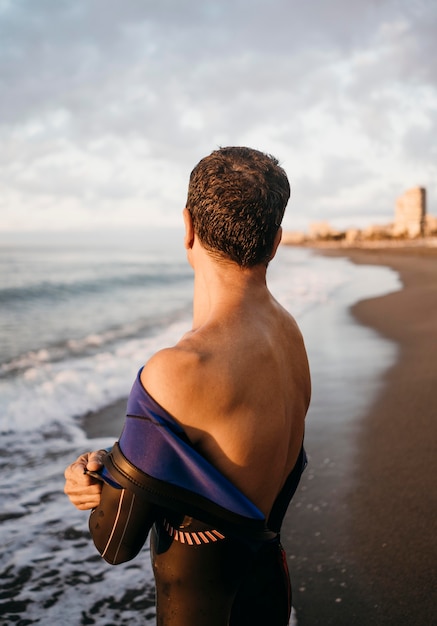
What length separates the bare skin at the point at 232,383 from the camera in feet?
4.54

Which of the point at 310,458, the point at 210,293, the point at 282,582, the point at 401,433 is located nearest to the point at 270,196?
the point at 210,293

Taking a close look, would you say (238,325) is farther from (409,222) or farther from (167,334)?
(409,222)

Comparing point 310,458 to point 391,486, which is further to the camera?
point 310,458

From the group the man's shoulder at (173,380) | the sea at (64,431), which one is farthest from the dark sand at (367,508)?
the man's shoulder at (173,380)

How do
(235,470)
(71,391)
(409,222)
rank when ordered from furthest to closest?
(409,222) → (71,391) → (235,470)

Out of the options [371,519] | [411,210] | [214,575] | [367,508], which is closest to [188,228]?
[214,575]

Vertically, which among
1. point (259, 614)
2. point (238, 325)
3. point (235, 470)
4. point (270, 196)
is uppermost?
point (270, 196)

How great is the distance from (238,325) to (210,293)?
0.15 meters

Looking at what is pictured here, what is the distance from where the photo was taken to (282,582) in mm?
1749

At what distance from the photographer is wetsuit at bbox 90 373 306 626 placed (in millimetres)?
1355

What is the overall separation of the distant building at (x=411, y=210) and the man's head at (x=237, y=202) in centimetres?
13443

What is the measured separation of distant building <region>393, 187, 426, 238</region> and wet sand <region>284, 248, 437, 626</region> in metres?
131

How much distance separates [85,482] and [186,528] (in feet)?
1.00

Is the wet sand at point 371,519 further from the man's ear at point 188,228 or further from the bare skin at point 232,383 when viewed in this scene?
the man's ear at point 188,228
